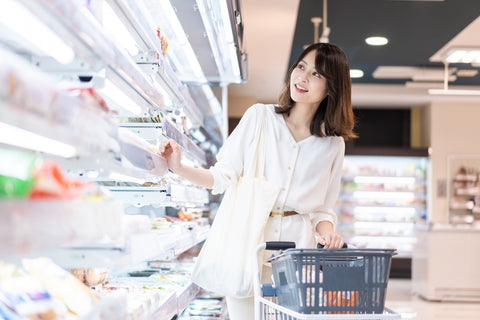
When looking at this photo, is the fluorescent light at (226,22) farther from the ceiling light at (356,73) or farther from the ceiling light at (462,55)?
the ceiling light at (356,73)

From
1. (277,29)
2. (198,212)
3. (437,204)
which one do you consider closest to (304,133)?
(198,212)

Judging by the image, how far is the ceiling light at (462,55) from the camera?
23.1 feet

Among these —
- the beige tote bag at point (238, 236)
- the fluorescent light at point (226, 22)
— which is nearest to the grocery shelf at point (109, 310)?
the beige tote bag at point (238, 236)

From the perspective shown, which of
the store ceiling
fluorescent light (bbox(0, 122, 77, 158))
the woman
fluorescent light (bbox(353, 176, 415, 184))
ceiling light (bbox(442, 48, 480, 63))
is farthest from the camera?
fluorescent light (bbox(353, 176, 415, 184))

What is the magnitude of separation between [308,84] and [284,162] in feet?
1.09

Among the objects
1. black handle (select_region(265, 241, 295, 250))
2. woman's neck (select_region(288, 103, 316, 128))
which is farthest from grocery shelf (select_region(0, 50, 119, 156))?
woman's neck (select_region(288, 103, 316, 128))

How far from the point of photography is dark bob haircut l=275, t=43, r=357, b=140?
93.0 inches

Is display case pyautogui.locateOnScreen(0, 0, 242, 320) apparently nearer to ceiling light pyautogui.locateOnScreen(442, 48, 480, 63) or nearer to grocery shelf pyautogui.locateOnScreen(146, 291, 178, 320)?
grocery shelf pyautogui.locateOnScreen(146, 291, 178, 320)

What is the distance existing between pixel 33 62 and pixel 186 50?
2.08m

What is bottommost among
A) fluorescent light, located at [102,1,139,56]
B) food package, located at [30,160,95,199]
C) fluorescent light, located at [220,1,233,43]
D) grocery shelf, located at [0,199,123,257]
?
grocery shelf, located at [0,199,123,257]

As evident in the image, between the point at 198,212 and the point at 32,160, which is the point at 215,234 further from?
the point at 198,212

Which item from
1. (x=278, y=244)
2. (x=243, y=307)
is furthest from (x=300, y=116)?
(x=243, y=307)

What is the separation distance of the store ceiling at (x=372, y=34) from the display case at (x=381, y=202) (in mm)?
1817

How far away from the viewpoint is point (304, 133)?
248 cm
